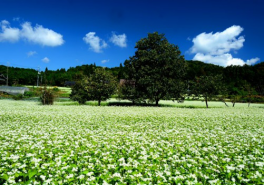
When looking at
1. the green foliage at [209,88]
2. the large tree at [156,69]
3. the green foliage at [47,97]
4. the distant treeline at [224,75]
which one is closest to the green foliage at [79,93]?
the green foliage at [47,97]

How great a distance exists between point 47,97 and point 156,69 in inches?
806

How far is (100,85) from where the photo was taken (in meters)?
34.6

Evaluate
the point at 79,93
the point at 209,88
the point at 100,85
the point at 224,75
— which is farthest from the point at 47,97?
the point at 224,75

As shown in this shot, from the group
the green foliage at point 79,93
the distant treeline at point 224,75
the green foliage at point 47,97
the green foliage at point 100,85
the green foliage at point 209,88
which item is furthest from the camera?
the distant treeline at point 224,75

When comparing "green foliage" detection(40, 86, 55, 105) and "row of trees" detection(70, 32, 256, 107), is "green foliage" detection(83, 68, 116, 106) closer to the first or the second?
"row of trees" detection(70, 32, 256, 107)

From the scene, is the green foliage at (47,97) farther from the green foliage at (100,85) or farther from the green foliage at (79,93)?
the green foliage at (100,85)

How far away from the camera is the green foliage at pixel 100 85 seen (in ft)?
114

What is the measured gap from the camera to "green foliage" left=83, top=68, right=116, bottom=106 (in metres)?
34.8

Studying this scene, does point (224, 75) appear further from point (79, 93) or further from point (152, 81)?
point (79, 93)

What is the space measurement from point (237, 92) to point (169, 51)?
59.9m

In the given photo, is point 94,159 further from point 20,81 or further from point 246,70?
point 20,81

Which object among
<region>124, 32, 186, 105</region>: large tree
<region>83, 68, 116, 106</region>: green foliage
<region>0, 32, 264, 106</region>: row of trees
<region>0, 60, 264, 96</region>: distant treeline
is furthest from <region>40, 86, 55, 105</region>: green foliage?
<region>0, 60, 264, 96</region>: distant treeline

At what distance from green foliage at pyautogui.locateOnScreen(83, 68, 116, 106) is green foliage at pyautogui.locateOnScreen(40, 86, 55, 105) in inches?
240

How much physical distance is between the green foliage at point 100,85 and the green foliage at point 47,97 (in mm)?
6089
